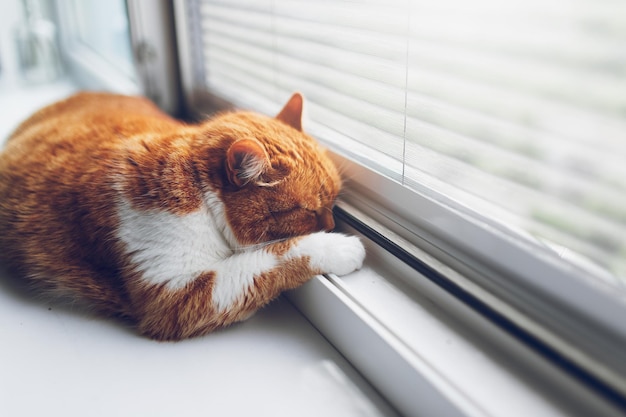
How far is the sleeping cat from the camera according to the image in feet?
2.91

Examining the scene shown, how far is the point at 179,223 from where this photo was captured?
0.91 meters

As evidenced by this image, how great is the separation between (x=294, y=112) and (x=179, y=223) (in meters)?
0.35

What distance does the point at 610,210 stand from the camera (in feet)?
1.85

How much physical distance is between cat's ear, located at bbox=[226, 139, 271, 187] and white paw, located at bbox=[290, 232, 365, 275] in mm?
150

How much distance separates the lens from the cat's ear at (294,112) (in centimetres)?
106

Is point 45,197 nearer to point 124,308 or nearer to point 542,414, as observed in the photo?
point 124,308

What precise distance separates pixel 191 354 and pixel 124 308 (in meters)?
0.16

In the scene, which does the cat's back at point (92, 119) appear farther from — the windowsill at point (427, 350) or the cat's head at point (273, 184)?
the windowsill at point (427, 350)

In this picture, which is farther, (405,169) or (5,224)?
(5,224)

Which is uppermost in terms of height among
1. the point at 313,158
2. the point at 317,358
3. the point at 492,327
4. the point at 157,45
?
the point at 157,45

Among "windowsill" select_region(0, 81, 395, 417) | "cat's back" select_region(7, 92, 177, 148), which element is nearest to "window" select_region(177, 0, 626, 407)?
"windowsill" select_region(0, 81, 395, 417)

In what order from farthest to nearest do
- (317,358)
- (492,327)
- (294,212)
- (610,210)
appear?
(294,212), (317,358), (492,327), (610,210)

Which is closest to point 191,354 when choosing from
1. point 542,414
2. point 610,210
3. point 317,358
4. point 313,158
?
point 317,358

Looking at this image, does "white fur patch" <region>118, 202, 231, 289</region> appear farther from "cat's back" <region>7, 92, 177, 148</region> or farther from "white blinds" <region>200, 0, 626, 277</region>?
"white blinds" <region>200, 0, 626, 277</region>
